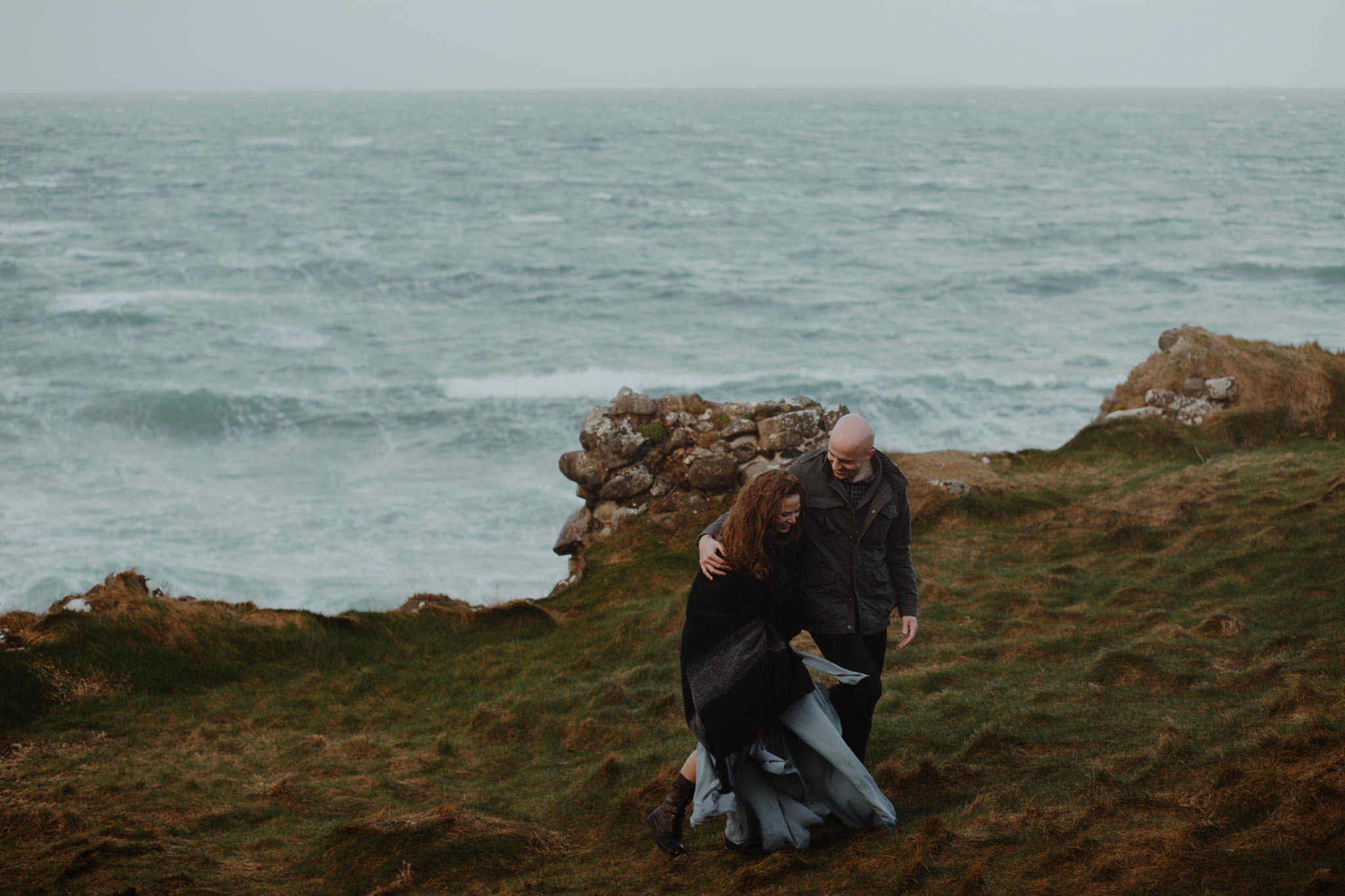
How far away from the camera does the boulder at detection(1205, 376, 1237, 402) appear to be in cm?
1565

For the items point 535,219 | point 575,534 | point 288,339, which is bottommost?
point 575,534

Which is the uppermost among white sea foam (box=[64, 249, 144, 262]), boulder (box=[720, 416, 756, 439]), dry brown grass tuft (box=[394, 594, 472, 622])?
white sea foam (box=[64, 249, 144, 262])

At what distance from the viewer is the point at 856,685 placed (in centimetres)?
535

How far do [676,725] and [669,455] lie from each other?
5.88 meters

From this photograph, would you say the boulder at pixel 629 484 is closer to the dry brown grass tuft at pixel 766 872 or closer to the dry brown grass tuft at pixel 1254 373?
the dry brown grass tuft at pixel 766 872

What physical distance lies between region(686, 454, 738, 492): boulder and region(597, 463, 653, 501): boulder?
0.64 meters

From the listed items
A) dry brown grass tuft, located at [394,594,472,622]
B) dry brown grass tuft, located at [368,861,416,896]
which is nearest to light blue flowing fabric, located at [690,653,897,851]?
dry brown grass tuft, located at [368,861,416,896]

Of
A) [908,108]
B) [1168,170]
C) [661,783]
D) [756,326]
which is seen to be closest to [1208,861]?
[661,783]

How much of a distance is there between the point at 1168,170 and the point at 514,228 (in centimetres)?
6092

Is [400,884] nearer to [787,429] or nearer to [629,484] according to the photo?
[629,484]

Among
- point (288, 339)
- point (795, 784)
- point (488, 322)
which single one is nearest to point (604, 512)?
point (795, 784)

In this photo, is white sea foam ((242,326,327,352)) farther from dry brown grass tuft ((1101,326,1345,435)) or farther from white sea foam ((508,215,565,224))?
dry brown grass tuft ((1101,326,1345,435))

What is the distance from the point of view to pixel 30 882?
5402 millimetres

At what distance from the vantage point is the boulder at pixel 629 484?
13156 millimetres
